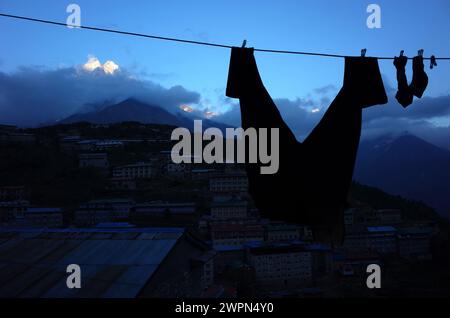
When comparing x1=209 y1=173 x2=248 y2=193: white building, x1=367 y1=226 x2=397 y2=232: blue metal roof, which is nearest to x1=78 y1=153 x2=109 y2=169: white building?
x1=209 y1=173 x2=248 y2=193: white building

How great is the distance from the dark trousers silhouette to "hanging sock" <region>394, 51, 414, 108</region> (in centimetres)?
16

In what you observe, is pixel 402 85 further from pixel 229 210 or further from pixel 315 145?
pixel 229 210

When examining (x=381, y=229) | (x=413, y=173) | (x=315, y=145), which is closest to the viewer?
(x=315, y=145)

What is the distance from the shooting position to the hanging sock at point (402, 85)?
2.29 m

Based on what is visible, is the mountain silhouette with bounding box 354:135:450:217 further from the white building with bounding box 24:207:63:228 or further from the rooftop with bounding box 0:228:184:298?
the rooftop with bounding box 0:228:184:298

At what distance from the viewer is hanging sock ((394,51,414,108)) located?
2.29m

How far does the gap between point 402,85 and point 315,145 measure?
64 centimetres

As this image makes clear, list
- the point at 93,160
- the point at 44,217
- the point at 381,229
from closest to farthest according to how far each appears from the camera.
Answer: the point at 44,217
the point at 381,229
the point at 93,160

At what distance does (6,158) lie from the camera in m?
50.6

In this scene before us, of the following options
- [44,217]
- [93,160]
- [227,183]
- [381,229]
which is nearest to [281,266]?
[381,229]

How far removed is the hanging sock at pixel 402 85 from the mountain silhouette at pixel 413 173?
2567 inches

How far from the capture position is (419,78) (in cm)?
233

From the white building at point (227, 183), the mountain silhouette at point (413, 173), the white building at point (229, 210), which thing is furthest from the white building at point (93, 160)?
the mountain silhouette at point (413, 173)
